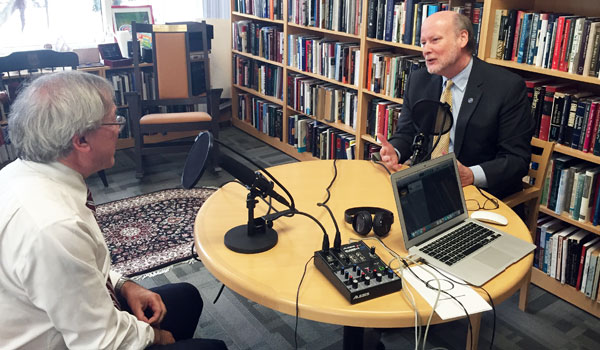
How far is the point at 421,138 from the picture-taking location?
1.75 meters

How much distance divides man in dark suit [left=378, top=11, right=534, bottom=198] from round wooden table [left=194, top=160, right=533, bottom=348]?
331 mm

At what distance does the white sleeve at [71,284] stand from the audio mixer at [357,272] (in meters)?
0.52

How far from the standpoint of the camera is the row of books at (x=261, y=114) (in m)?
4.55

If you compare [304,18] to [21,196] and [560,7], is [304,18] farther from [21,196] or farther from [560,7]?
[21,196]

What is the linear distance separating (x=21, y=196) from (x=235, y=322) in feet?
4.43

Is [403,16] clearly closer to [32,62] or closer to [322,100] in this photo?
[322,100]

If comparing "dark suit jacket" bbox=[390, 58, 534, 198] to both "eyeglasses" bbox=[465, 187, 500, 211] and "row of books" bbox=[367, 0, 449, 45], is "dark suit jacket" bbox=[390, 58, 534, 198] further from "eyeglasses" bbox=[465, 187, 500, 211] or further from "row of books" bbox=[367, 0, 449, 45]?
"row of books" bbox=[367, 0, 449, 45]

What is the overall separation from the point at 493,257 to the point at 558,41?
4.52ft

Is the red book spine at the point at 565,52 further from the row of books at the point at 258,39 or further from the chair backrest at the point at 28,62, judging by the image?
the chair backrest at the point at 28,62

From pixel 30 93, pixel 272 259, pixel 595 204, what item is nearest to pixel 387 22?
pixel 595 204

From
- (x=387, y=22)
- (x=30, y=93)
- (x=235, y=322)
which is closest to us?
(x=30, y=93)

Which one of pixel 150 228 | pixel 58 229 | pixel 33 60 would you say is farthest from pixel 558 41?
pixel 33 60

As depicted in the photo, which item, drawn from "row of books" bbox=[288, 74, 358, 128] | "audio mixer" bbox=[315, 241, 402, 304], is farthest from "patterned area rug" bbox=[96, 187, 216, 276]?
"audio mixer" bbox=[315, 241, 402, 304]

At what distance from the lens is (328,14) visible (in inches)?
147
